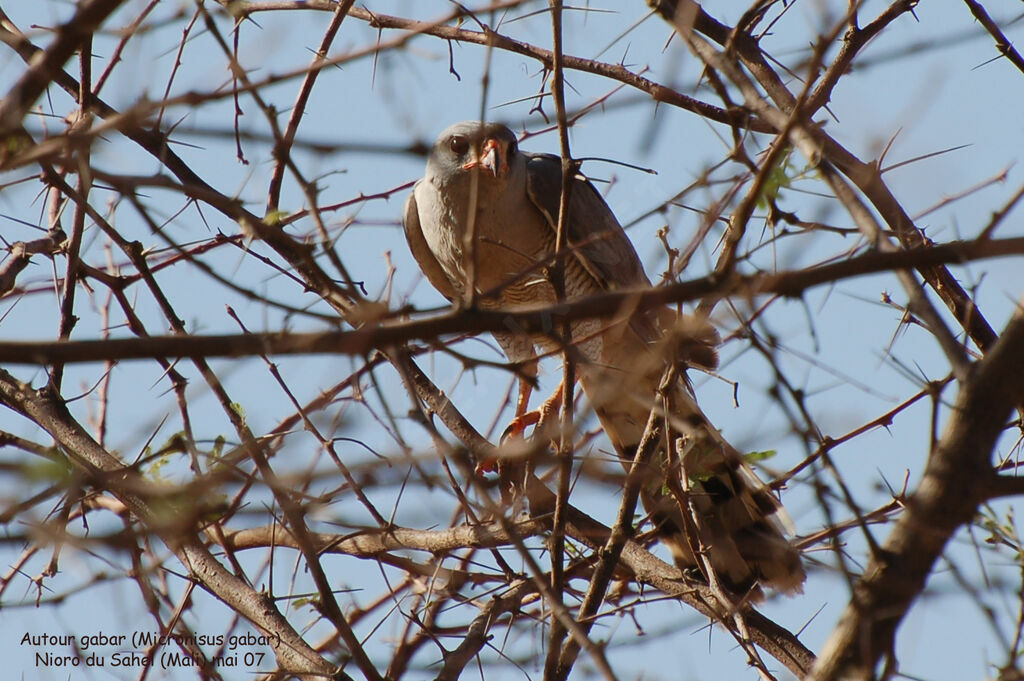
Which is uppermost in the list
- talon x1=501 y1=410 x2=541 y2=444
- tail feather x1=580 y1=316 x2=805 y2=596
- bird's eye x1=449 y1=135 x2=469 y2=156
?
bird's eye x1=449 y1=135 x2=469 y2=156

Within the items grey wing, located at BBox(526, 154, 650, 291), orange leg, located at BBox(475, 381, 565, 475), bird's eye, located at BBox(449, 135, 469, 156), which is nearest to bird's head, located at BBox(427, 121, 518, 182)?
bird's eye, located at BBox(449, 135, 469, 156)

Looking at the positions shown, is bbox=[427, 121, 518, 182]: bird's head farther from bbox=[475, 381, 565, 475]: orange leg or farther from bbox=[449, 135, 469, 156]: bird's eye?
bbox=[475, 381, 565, 475]: orange leg

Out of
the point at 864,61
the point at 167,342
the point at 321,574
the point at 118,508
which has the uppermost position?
the point at 864,61

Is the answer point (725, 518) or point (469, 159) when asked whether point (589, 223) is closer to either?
point (469, 159)

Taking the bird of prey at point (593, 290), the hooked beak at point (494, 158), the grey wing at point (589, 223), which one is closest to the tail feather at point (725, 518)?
the bird of prey at point (593, 290)

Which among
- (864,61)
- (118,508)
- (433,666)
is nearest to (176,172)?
(118,508)

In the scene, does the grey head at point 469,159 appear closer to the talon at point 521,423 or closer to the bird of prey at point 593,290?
the bird of prey at point 593,290

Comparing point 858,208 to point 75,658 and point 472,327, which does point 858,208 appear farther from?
point 75,658

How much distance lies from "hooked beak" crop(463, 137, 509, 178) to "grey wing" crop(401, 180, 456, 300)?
1.91 ft

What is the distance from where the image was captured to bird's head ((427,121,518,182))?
4.91 m

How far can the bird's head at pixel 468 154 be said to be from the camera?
16.1 feet

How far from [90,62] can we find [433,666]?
6.81 ft

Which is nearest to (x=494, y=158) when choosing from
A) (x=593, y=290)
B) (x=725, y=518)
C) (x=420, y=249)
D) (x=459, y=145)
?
(x=459, y=145)

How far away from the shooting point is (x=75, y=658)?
328 centimetres
